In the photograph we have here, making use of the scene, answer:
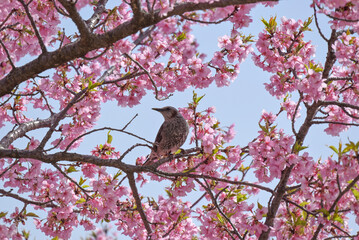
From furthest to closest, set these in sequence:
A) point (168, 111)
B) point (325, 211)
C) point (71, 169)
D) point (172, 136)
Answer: point (168, 111)
point (172, 136)
point (71, 169)
point (325, 211)

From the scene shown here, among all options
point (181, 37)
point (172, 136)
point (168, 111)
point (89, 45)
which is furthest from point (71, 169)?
point (181, 37)

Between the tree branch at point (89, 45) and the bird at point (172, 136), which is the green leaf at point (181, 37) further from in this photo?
the bird at point (172, 136)

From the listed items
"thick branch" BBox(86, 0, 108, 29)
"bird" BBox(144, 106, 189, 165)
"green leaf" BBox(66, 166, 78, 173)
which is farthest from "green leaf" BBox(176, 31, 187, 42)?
"green leaf" BBox(66, 166, 78, 173)

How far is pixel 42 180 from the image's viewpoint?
5.10 meters

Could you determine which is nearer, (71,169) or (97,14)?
(71,169)

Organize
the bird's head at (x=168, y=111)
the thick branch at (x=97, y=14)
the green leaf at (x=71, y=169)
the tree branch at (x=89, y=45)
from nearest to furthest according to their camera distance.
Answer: the tree branch at (x=89, y=45)
the green leaf at (x=71, y=169)
the thick branch at (x=97, y=14)
the bird's head at (x=168, y=111)

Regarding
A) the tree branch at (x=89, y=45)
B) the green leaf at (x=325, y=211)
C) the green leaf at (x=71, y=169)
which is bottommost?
the green leaf at (x=325, y=211)

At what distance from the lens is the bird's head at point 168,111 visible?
6.39m

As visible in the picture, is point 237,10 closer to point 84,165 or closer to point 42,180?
point 84,165

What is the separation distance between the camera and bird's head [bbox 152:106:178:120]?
6.39m

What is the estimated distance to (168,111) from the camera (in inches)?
254

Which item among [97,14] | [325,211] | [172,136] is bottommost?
[325,211]

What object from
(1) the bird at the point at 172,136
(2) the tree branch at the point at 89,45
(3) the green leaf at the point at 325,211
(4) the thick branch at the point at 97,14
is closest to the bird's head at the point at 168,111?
(1) the bird at the point at 172,136

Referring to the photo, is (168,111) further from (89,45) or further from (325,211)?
(325,211)
